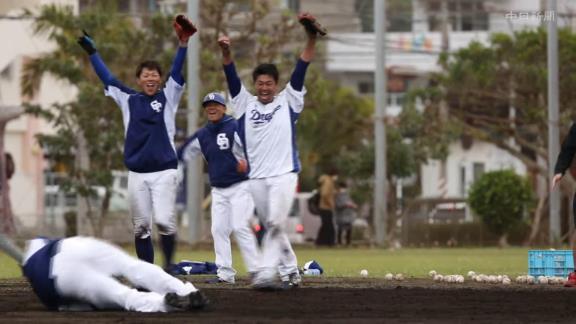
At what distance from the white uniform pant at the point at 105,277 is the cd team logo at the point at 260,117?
368 cm

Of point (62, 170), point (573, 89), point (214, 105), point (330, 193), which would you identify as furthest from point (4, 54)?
point (214, 105)

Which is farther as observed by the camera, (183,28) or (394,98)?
(394,98)

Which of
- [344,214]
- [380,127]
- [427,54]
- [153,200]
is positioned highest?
[427,54]

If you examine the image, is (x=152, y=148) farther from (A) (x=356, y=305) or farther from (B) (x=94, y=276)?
(B) (x=94, y=276)

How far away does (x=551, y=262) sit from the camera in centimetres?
1798

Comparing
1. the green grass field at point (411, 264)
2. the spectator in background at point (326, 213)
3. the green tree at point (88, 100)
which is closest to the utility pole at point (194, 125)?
the green tree at point (88, 100)

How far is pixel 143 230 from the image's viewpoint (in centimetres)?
1581

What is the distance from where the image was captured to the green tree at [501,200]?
3809cm

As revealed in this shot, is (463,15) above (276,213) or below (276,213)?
above

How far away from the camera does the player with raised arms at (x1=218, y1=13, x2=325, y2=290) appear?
15.2 meters

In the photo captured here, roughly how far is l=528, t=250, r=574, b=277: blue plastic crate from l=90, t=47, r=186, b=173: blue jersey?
16.1 ft

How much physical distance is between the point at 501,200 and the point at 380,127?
372 centimetres

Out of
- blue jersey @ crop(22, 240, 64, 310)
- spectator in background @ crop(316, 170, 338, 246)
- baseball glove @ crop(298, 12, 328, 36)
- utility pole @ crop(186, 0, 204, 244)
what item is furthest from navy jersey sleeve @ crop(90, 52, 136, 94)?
spectator in background @ crop(316, 170, 338, 246)

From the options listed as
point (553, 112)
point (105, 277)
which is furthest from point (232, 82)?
point (553, 112)
